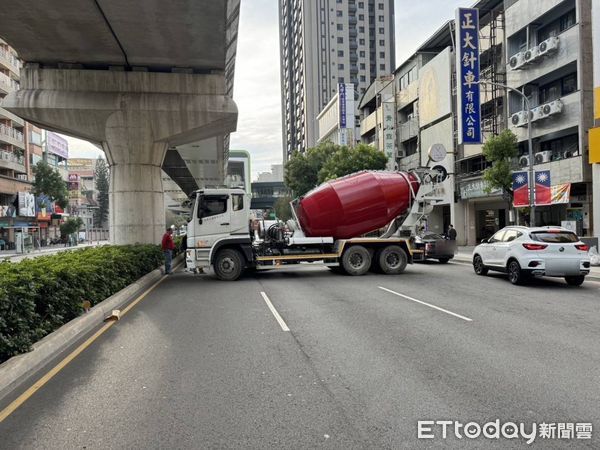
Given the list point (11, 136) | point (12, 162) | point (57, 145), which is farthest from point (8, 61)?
point (57, 145)

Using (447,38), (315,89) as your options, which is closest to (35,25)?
(447,38)

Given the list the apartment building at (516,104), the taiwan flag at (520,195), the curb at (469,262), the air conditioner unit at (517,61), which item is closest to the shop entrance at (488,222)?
the apartment building at (516,104)

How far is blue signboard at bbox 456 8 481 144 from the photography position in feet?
90.6

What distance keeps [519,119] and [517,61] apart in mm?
3315

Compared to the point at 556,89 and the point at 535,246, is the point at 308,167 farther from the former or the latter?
the point at 535,246

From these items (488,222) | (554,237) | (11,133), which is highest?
(11,133)

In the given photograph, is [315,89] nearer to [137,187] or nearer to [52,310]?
[137,187]

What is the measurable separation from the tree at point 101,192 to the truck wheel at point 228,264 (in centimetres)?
9923

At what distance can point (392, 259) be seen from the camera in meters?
16.7

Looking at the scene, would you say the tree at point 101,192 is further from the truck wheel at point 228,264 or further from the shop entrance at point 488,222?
the truck wheel at point 228,264

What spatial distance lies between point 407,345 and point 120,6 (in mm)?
11155

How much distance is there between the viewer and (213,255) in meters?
15.3

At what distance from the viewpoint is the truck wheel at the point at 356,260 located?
635 inches

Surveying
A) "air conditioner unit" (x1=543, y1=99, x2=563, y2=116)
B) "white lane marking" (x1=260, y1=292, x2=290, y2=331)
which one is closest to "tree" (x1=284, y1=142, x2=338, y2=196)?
"air conditioner unit" (x1=543, y1=99, x2=563, y2=116)
